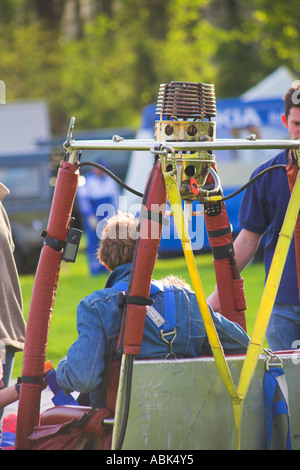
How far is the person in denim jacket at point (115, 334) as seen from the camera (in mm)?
3199

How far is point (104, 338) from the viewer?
3230mm

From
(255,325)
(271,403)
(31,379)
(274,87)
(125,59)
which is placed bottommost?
(271,403)

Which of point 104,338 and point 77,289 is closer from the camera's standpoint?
point 104,338

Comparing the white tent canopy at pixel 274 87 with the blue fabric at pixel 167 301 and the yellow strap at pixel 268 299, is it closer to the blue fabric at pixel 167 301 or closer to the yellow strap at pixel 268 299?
the blue fabric at pixel 167 301

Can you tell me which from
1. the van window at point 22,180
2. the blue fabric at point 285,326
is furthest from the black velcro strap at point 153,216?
the van window at point 22,180

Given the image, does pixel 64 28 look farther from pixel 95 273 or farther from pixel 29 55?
Answer: pixel 95 273

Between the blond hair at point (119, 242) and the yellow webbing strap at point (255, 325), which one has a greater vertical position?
the blond hair at point (119, 242)

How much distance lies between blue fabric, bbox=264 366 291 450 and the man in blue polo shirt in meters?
0.84

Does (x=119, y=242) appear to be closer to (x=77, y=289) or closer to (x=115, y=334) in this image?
(x=115, y=334)

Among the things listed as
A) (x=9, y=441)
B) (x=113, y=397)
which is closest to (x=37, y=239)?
(x=9, y=441)

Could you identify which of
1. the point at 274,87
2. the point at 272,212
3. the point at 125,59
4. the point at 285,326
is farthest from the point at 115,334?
the point at 125,59

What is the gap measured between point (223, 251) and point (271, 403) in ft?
3.07

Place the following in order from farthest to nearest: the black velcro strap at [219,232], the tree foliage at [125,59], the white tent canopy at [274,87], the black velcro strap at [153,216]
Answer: the tree foliage at [125,59] < the white tent canopy at [274,87] < the black velcro strap at [219,232] < the black velcro strap at [153,216]

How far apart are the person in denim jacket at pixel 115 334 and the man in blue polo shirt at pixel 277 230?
1.63ft
